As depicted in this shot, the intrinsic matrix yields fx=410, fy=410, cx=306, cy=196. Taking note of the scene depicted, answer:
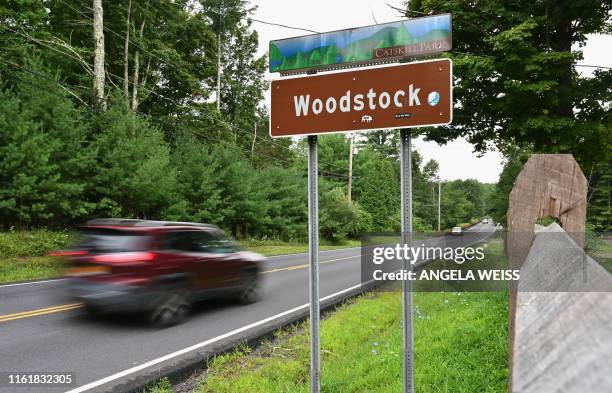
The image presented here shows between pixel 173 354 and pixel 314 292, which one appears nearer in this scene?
pixel 314 292

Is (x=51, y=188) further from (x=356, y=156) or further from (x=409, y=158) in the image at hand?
(x=356, y=156)

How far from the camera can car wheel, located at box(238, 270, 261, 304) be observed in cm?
833

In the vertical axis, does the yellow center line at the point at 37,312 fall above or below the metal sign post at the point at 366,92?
below

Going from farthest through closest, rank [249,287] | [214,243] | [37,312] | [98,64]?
[98,64] → [249,287] → [214,243] → [37,312]

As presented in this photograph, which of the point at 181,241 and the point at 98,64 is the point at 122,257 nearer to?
the point at 181,241

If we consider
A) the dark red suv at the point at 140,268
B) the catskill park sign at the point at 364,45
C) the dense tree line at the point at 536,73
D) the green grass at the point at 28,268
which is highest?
the dense tree line at the point at 536,73

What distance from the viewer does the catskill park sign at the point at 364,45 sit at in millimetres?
2654

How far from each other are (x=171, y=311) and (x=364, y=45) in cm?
542

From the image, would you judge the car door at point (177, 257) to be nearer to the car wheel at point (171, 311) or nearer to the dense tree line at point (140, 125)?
the car wheel at point (171, 311)

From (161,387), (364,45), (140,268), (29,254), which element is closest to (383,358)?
(161,387)

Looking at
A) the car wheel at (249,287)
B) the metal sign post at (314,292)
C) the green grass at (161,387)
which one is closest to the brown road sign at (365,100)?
the metal sign post at (314,292)

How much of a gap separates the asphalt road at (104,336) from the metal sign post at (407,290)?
9.94 feet

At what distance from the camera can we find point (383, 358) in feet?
15.0

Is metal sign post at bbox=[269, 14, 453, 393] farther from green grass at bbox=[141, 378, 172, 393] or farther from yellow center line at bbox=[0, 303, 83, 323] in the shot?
yellow center line at bbox=[0, 303, 83, 323]
